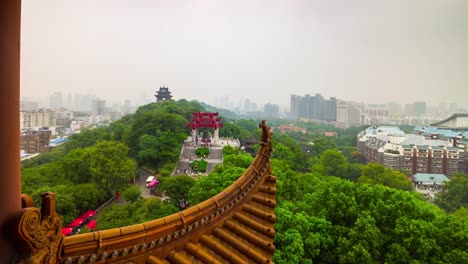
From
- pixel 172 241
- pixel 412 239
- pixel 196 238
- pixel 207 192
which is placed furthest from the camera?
pixel 207 192

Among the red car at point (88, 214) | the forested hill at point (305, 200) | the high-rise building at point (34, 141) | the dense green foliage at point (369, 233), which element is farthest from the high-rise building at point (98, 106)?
the dense green foliage at point (369, 233)

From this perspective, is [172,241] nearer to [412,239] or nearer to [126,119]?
[412,239]

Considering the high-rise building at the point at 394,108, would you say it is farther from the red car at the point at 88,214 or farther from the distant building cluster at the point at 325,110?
the red car at the point at 88,214

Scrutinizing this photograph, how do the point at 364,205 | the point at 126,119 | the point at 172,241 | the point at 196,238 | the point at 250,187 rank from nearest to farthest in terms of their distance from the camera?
the point at 172,241 → the point at 196,238 → the point at 250,187 → the point at 364,205 → the point at 126,119

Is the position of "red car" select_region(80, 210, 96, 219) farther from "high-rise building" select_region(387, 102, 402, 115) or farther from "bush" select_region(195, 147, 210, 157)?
"high-rise building" select_region(387, 102, 402, 115)

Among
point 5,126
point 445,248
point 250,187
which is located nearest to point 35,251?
point 5,126

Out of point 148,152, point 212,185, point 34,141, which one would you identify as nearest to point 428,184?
point 212,185
